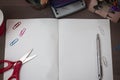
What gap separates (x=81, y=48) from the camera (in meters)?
0.79

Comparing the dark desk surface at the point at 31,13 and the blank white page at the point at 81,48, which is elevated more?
the dark desk surface at the point at 31,13

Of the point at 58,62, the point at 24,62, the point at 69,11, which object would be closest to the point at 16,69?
the point at 24,62

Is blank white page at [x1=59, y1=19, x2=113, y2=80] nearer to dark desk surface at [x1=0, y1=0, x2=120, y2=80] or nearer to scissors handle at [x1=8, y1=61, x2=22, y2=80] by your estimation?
dark desk surface at [x1=0, y1=0, x2=120, y2=80]

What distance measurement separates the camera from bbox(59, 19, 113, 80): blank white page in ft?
2.52

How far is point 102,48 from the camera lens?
791 millimetres

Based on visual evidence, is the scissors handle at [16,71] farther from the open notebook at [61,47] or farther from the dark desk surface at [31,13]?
the dark desk surface at [31,13]

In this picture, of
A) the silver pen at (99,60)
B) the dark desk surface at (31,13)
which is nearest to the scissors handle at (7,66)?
the dark desk surface at (31,13)

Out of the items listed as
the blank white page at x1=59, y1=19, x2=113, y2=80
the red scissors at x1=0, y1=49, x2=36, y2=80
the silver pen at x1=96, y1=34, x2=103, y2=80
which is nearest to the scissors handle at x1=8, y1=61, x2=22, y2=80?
the red scissors at x1=0, y1=49, x2=36, y2=80

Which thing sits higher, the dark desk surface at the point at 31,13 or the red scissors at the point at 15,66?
the dark desk surface at the point at 31,13

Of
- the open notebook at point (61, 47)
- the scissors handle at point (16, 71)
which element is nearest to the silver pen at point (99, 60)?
the open notebook at point (61, 47)

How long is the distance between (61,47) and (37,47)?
0.08 metres

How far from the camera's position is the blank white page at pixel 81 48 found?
77 centimetres

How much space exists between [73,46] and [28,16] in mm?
182

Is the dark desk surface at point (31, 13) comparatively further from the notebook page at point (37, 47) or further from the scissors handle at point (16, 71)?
the scissors handle at point (16, 71)
